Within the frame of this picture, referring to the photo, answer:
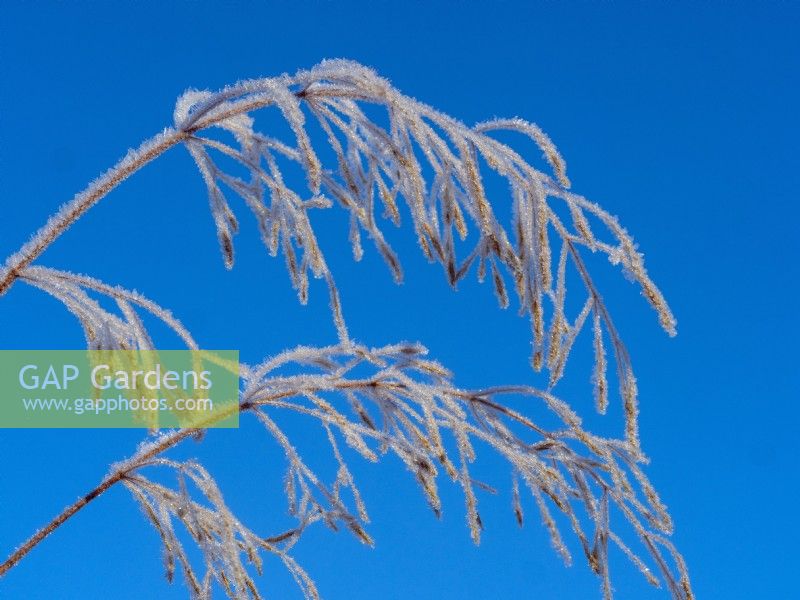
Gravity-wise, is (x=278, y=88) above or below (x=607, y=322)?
above

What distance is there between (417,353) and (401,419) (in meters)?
0.25

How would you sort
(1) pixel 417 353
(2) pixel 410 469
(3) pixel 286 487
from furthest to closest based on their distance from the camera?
1. (3) pixel 286 487
2. (1) pixel 417 353
3. (2) pixel 410 469

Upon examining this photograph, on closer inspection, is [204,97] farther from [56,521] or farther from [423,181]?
[56,521]

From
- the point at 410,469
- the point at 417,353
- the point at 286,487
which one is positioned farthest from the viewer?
the point at 286,487

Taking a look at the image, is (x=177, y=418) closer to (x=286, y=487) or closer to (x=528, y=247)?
(x=286, y=487)

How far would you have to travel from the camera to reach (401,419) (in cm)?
252

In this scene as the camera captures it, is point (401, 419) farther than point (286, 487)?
No

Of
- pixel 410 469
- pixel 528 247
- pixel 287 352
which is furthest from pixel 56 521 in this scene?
pixel 528 247

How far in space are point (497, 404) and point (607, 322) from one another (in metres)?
0.80

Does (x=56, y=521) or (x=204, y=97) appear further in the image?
(x=56, y=521)

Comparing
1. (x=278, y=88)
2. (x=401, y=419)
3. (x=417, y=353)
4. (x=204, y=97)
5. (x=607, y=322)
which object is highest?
(x=204, y=97)

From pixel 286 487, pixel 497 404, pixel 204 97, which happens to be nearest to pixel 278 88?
pixel 204 97

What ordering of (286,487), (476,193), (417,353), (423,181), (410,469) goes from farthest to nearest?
1. (286,487)
2. (417,353)
3. (410,469)
4. (423,181)
5. (476,193)

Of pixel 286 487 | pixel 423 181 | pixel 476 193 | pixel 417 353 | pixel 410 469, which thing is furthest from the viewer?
pixel 286 487
